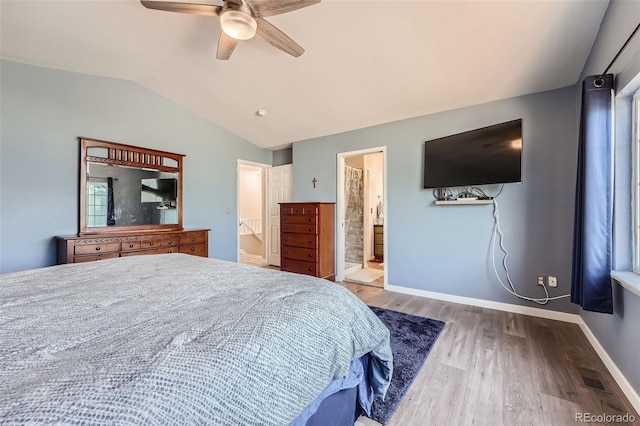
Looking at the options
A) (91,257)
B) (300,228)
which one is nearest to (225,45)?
(300,228)

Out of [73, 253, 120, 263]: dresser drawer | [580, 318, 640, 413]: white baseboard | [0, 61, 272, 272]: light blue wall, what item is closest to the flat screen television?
[0, 61, 272, 272]: light blue wall

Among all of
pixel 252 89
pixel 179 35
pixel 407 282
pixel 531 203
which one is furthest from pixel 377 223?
pixel 179 35

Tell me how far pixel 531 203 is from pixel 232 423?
3283 mm

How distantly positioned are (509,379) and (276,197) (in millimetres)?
4325

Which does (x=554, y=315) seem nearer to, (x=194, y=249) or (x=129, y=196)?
(x=194, y=249)

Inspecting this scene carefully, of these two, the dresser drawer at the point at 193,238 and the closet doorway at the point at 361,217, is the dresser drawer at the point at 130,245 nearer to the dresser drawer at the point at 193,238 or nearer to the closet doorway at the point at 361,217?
the dresser drawer at the point at 193,238

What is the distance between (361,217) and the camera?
208 inches

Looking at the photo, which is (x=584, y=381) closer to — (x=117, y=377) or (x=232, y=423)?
(x=232, y=423)

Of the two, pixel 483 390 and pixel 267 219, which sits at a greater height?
pixel 267 219

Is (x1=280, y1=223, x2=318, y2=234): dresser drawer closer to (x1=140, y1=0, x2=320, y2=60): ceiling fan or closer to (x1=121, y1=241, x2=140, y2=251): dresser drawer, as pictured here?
(x1=121, y1=241, x2=140, y2=251): dresser drawer

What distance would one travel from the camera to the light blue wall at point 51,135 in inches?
104

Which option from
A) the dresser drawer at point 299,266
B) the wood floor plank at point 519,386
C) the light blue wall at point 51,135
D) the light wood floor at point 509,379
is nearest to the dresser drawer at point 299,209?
the dresser drawer at point 299,266

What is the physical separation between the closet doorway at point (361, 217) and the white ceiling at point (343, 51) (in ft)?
3.66

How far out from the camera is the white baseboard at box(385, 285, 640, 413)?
1.59m
